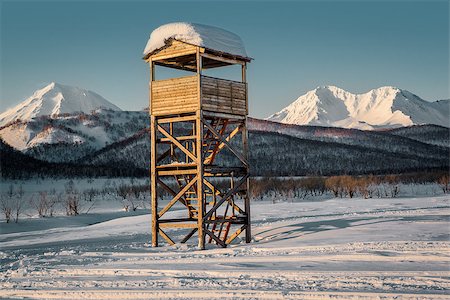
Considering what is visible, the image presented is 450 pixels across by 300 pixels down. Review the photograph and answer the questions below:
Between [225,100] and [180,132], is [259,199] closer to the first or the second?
[225,100]

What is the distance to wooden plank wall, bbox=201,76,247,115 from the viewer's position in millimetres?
18594

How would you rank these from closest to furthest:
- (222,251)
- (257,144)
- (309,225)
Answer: (222,251) → (309,225) → (257,144)

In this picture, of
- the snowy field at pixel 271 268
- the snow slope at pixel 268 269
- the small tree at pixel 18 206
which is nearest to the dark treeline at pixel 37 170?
the small tree at pixel 18 206

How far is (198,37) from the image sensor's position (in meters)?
18.5

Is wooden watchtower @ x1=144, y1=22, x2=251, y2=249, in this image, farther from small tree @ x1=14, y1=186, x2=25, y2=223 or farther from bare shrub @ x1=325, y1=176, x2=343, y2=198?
bare shrub @ x1=325, y1=176, x2=343, y2=198

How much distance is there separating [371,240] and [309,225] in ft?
18.3

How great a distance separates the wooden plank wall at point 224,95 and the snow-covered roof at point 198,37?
1.06 metres

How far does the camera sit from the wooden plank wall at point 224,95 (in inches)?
732

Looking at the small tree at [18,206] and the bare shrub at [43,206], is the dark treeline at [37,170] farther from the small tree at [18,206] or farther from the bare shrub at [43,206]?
the bare shrub at [43,206]

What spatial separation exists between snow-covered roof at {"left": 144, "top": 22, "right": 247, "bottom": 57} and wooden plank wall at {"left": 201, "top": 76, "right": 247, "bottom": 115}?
1058 millimetres

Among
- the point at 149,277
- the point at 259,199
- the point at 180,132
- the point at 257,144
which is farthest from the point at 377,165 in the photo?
the point at 149,277

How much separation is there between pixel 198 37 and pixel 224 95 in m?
2.11

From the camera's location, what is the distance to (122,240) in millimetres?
23469

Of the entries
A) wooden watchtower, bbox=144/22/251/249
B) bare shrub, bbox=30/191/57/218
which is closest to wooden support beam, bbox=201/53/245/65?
wooden watchtower, bbox=144/22/251/249
